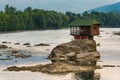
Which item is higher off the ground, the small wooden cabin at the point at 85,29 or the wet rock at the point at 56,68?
→ the small wooden cabin at the point at 85,29

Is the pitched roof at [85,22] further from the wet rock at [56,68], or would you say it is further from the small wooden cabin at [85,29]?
the wet rock at [56,68]

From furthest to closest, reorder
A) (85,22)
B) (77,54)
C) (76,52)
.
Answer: (85,22)
(76,52)
(77,54)

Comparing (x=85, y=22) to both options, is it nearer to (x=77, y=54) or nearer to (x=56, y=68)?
(x=77, y=54)

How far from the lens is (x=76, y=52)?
74.6 m

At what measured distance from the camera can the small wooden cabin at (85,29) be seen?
89562 millimetres

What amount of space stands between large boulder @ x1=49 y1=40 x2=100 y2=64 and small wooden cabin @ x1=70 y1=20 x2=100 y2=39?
13.8 metres

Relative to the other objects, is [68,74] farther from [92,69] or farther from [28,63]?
[28,63]

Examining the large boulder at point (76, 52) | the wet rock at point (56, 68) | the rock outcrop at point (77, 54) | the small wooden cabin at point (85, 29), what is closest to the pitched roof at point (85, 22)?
the small wooden cabin at point (85, 29)

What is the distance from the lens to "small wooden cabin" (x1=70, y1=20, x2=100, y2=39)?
8956 cm

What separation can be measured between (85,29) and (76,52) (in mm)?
17211

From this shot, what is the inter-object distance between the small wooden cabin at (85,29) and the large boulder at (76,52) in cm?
1383

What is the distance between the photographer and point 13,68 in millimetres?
61906

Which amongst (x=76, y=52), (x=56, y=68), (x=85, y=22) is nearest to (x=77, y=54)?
(x=76, y=52)

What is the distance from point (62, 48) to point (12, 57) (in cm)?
1163
